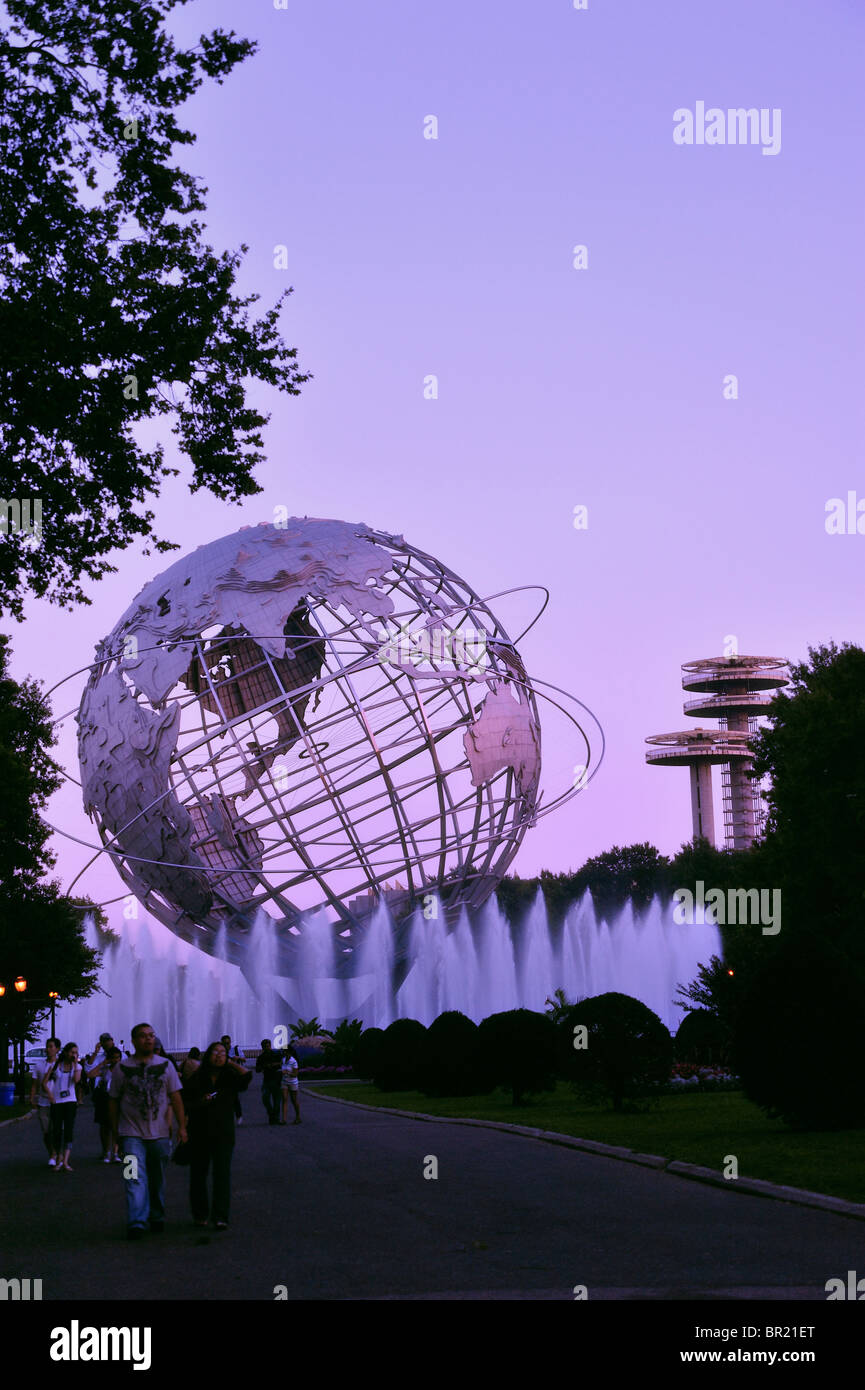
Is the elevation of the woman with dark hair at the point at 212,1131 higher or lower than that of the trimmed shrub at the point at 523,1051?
higher

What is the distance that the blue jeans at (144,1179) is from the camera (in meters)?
11.6

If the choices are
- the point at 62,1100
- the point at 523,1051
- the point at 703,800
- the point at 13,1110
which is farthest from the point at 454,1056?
the point at 703,800

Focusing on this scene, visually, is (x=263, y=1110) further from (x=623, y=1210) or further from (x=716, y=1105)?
(x=623, y=1210)

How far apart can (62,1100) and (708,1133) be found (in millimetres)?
8194

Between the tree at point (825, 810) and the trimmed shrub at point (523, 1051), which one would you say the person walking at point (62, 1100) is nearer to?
the trimmed shrub at point (523, 1051)

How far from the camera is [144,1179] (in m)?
11.7

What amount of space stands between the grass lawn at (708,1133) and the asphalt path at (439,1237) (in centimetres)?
88

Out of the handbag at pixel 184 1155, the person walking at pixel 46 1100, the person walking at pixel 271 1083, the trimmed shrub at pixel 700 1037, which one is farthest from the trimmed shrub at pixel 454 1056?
the handbag at pixel 184 1155

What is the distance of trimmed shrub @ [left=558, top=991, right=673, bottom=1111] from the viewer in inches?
934

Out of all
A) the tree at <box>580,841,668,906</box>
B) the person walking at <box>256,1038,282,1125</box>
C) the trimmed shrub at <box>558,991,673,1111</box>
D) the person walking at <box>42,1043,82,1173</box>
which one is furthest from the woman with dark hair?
the tree at <box>580,841,668,906</box>

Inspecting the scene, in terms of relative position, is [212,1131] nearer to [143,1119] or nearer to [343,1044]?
[143,1119]

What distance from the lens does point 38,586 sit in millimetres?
17812
